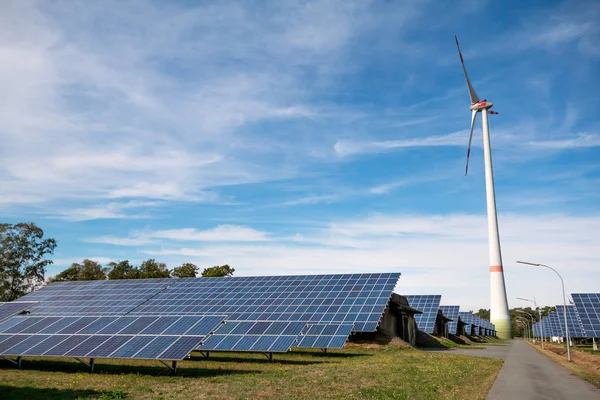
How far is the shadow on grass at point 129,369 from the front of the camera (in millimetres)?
22891

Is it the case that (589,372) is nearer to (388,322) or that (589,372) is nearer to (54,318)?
(388,322)

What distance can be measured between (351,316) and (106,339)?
862 inches

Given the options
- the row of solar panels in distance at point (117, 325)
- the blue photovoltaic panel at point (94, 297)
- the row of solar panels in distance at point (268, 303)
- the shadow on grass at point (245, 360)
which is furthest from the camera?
the blue photovoltaic panel at point (94, 297)

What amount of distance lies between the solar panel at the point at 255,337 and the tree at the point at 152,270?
58.5 meters

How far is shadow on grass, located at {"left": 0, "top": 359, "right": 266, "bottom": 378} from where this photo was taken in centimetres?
2289

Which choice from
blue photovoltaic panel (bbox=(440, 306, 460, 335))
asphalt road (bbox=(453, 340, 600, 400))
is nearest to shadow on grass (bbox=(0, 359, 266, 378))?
asphalt road (bbox=(453, 340, 600, 400))

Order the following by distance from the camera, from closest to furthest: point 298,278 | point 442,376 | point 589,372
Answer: point 442,376 → point 589,372 → point 298,278

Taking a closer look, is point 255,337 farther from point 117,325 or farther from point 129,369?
point 117,325

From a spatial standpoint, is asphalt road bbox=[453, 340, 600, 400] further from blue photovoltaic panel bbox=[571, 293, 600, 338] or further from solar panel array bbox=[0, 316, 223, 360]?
blue photovoltaic panel bbox=[571, 293, 600, 338]

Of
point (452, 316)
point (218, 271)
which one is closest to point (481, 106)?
point (452, 316)

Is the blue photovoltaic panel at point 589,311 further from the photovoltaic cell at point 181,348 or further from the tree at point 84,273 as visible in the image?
the tree at point 84,273

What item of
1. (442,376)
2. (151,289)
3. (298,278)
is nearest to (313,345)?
(442,376)

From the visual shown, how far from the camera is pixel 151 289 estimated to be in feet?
180

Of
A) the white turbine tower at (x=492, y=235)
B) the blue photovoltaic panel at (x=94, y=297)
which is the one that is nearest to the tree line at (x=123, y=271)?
the blue photovoltaic panel at (x=94, y=297)
